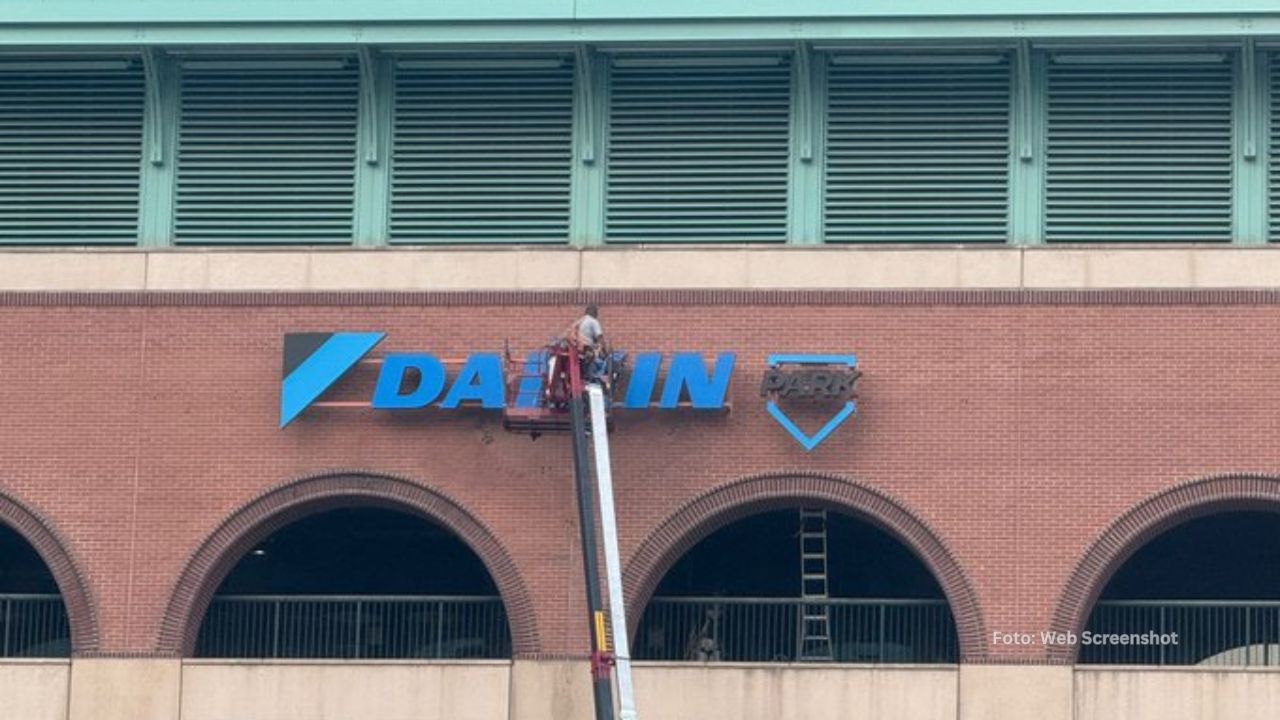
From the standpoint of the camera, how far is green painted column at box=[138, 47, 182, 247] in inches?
1729

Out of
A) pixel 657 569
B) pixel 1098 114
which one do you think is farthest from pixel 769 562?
pixel 1098 114

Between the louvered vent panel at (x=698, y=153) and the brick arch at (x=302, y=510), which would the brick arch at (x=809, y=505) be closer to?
the brick arch at (x=302, y=510)

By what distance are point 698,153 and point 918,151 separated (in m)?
3.00

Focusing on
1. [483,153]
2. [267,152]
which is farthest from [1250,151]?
[267,152]

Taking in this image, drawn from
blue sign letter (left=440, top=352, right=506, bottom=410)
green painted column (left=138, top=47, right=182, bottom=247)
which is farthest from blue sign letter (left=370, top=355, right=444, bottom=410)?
green painted column (left=138, top=47, right=182, bottom=247)

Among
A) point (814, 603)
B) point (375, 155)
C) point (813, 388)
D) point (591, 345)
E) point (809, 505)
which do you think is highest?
point (375, 155)

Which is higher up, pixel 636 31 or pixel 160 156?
pixel 636 31

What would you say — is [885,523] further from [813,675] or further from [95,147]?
[95,147]

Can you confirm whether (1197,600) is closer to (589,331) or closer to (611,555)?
(611,555)

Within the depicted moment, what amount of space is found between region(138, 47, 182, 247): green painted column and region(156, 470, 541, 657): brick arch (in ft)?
13.3

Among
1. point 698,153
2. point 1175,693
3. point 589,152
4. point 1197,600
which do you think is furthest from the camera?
point 1197,600

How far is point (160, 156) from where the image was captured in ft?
144

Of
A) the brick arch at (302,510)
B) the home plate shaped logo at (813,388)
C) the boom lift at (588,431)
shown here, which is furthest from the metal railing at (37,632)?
the home plate shaped logo at (813,388)

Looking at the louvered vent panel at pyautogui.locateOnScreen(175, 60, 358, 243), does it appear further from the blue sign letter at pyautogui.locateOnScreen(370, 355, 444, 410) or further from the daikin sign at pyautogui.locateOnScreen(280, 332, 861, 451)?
the blue sign letter at pyautogui.locateOnScreen(370, 355, 444, 410)
